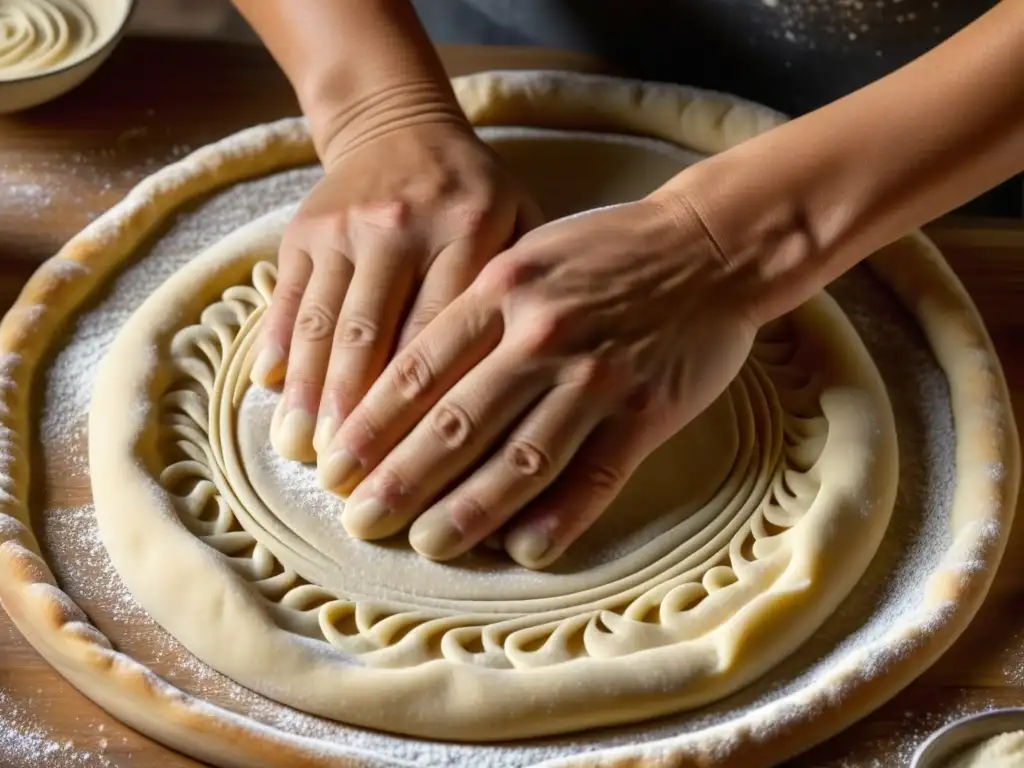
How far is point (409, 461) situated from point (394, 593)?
13 centimetres

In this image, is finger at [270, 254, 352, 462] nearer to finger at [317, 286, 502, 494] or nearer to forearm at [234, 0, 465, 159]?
finger at [317, 286, 502, 494]

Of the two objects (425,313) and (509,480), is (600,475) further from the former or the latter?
(425,313)

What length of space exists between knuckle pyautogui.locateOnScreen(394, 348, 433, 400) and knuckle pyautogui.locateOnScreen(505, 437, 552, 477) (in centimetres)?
11

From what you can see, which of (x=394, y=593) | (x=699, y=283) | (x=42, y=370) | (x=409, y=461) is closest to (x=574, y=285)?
(x=699, y=283)

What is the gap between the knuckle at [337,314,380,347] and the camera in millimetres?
1150

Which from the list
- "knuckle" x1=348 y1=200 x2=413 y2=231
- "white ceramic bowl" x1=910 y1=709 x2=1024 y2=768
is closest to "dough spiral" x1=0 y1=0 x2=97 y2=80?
"knuckle" x1=348 y1=200 x2=413 y2=231

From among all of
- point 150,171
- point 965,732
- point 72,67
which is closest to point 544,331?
point 965,732

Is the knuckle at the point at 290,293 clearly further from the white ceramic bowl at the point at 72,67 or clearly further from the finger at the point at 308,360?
the white ceramic bowl at the point at 72,67

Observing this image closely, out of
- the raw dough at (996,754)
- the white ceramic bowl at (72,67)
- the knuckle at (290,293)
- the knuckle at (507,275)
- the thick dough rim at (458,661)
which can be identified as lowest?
the raw dough at (996,754)

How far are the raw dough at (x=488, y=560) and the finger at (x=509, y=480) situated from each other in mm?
39

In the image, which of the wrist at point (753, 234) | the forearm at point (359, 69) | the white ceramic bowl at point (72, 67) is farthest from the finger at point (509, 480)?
the white ceramic bowl at point (72, 67)

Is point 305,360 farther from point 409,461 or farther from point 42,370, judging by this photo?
point 42,370

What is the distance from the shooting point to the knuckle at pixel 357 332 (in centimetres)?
115

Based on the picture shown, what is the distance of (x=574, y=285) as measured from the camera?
1.13m
